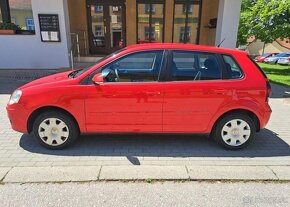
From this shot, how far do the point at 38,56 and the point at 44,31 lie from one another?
1026mm


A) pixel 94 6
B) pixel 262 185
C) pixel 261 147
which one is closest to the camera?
pixel 262 185

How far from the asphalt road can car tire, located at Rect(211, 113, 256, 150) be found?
0.89 m

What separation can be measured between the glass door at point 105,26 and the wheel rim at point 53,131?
8823 millimetres

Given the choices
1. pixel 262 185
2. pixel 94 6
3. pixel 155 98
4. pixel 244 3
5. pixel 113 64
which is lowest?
pixel 262 185

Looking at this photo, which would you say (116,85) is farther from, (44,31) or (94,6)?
(94,6)

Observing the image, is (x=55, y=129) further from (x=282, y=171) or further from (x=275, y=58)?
Answer: (x=275, y=58)

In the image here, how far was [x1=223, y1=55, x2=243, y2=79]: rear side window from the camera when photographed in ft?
12.2

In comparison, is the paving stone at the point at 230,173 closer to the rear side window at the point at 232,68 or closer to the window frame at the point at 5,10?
the rear side window at the point at 232,68

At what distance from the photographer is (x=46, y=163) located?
347cm

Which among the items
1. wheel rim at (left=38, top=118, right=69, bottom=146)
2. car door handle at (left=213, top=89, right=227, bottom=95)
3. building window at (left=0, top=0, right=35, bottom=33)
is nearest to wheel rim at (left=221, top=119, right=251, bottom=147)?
car door handle at (left=213, top=89, right=227, bottom=95)

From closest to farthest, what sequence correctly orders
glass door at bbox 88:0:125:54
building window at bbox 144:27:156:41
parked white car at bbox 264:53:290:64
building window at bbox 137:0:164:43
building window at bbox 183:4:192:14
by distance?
glass door at bbox 88:0:125:54
building window at bbox 137:0:164:43
building window at bbox 183:4:192:14
building window at bbox 144:27:156:41
parked white car at bbox 264:53:290:64

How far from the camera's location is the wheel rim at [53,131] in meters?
3.73

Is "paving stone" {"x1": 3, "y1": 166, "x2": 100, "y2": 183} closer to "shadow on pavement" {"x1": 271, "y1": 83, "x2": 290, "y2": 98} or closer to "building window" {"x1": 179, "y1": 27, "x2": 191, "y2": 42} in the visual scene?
"shadow on pavement" {"x1": 271, "y1": 83, "x2": 290, "y2": 98}

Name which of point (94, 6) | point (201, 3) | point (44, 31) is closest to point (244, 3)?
point (201, 3)
